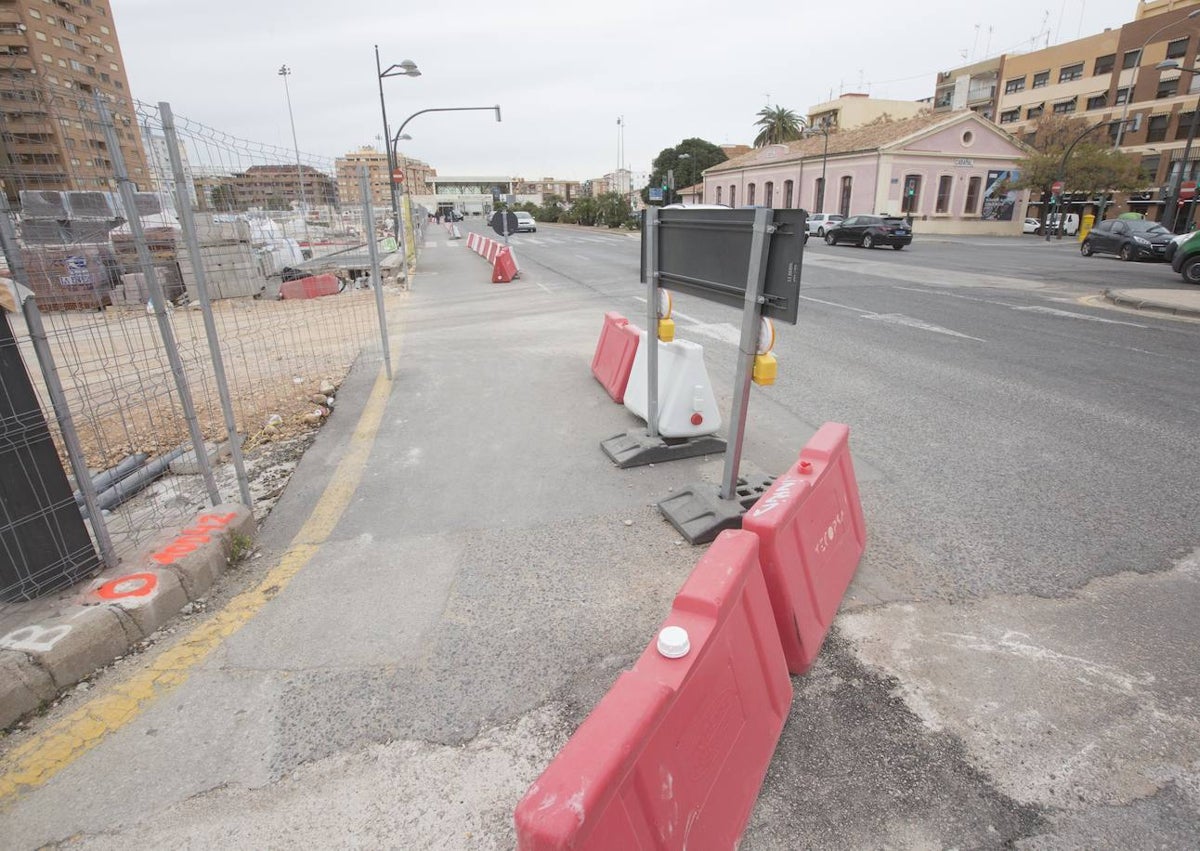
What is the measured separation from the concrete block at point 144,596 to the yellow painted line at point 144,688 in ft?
0.60

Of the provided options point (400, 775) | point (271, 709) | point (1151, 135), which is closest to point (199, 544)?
point (271, 709)

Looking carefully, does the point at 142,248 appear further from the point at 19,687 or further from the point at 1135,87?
the point at 1135,87

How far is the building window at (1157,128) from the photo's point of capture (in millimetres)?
44562

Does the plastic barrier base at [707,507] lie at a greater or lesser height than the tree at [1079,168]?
lesser

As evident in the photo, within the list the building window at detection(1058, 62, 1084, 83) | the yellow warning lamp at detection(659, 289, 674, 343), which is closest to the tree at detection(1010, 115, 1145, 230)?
the building window at detection(1058, 62, 1084, 83)

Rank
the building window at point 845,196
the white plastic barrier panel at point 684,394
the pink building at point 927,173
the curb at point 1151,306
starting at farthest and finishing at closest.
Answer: the building window at point 845,196 < the pink building at point 927,173 < the curb at point 1151,306 < the white plastic barrier panel at point 684,394

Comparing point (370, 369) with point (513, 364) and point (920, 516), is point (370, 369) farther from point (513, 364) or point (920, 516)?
point (920, 516)

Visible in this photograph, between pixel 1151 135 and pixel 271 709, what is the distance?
63.9 meters

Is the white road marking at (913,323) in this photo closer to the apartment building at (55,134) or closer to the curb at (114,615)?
the curb at (114,615)

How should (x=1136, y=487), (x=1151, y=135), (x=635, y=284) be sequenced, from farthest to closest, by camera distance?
(x=1151, y=135)
(x=635, y=284)
(x=1136, y=487)

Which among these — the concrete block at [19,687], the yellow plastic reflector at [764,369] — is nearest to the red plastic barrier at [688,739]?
the yellow plastic reflector at [764,369]

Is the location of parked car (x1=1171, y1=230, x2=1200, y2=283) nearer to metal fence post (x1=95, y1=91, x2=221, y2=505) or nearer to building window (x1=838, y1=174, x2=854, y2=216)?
metal fence post (x1=95, y1=91, x2=221, y2=505)

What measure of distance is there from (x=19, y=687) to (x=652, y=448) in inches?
138

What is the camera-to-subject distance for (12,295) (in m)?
2.48
